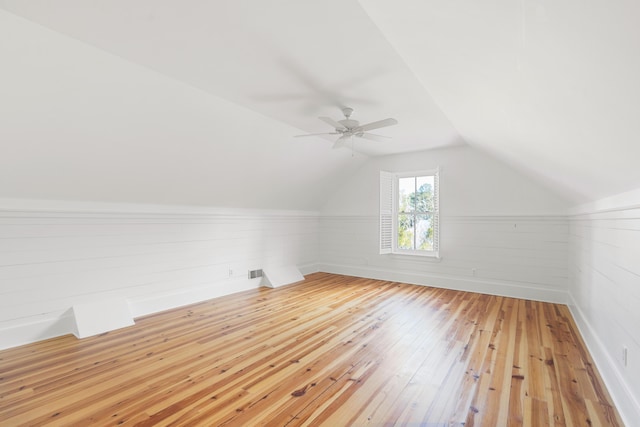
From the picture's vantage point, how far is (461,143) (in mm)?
5031

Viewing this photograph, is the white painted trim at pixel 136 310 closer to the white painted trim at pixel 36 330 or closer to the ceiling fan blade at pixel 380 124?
the white painted trim at pixel 36 330

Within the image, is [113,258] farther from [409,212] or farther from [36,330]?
[409,212]

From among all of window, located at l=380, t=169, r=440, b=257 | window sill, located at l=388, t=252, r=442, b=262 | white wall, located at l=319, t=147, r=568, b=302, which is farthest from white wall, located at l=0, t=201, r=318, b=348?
window sill, located at l=388, t=252, r=442, b=262

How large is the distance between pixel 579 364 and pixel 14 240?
5.33 meters

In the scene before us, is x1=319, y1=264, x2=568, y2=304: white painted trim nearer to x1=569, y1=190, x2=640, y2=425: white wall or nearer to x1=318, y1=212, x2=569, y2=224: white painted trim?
x1=318, y1=212, x2=569, y2=224: white painted trim

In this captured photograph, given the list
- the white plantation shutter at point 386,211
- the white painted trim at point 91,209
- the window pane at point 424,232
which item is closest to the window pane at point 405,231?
the window pane at point 424,232

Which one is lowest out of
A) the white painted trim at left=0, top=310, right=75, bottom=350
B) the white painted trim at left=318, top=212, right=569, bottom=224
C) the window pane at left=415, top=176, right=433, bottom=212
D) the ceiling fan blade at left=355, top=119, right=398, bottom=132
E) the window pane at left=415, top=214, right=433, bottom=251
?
the white painted trim at left=0, top=310, right=75, bottom=350

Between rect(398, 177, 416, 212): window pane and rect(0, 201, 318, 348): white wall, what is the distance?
2.69 meters

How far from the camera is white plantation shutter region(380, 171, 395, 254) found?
5699mm

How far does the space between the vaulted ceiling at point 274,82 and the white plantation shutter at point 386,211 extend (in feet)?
5.97

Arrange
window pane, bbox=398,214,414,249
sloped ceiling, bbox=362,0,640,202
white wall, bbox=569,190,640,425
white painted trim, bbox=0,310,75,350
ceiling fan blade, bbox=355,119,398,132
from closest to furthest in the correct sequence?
sloped ceiling, bbox=362,0,640,202, white wall, bbox=569,190,640,425, white painted trim, bbox=0,310,75,350, ceiling fan blade, bbox=355,119,398,132, window pane, bbox=398,214,414,249

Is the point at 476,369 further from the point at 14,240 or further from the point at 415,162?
the point at 14,240

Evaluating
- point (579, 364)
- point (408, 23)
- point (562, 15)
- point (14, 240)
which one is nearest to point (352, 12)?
point (408, 23)

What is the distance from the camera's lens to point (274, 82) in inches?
110
